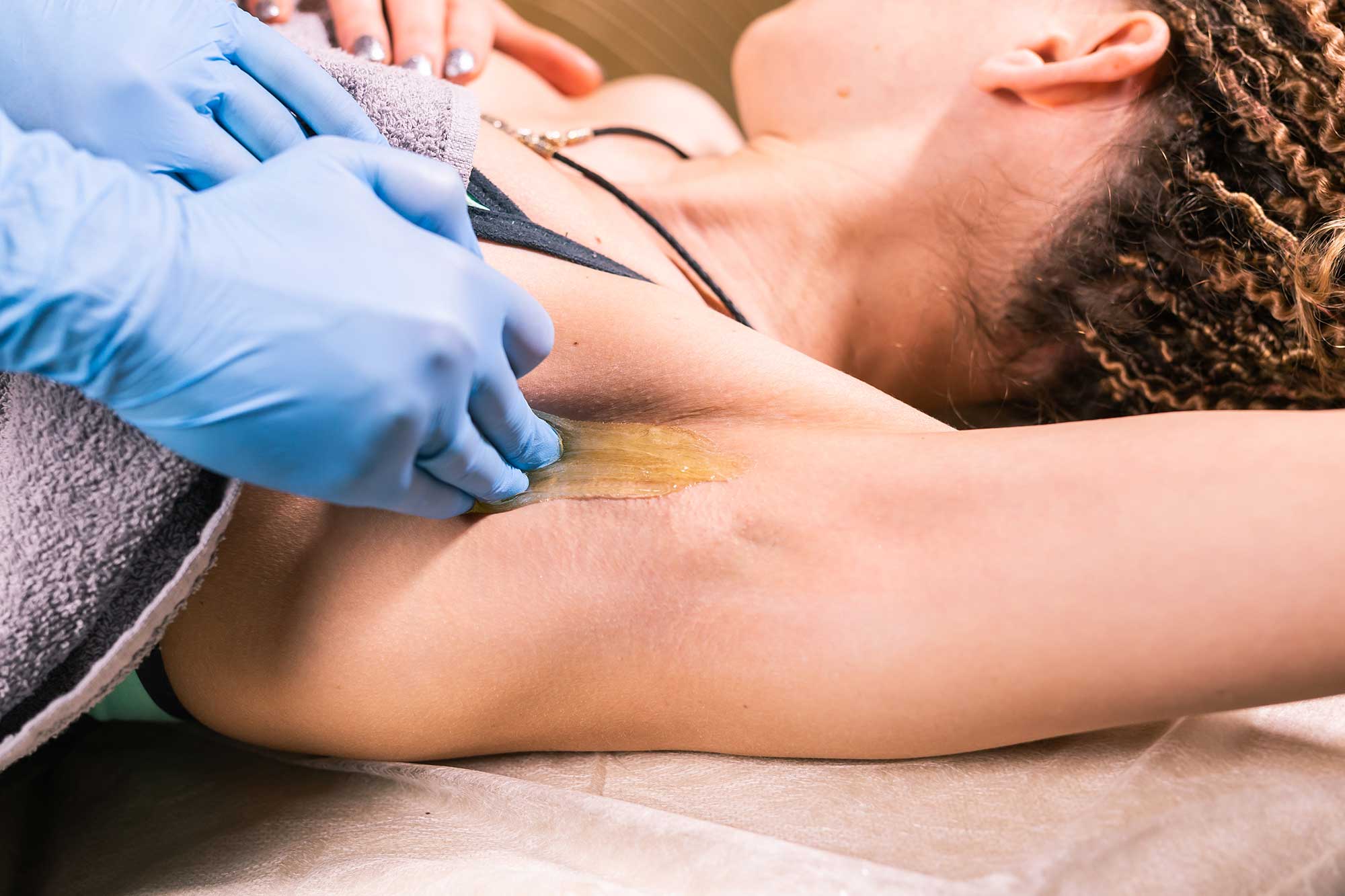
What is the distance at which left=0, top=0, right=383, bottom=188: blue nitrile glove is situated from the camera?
553mm

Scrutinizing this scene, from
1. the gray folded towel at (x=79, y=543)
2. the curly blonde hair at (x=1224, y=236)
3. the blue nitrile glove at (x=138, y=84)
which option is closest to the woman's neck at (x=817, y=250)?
the curly blonde hair at (x=1224, y=236)

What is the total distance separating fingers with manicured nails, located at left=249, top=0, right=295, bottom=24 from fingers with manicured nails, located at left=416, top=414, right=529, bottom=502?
661mm

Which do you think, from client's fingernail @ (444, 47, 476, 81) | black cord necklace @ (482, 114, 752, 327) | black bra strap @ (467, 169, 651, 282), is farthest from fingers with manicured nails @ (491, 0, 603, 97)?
black bra strap @ (467, 169, 651, 282)

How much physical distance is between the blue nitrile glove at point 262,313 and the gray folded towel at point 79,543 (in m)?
0.06

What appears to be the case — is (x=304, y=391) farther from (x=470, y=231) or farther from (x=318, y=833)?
(x=318, y=833)

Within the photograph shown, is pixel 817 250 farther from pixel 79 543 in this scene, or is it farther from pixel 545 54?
pixel 79 543

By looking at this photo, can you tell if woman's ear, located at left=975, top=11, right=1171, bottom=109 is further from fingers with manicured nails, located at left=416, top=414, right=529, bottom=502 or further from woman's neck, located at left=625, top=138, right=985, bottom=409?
fingers with manicured nails, located at left=416, top=414, right=529, bottom=502

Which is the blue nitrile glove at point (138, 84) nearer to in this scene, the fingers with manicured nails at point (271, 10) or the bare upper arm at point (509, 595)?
the bare upper arm at point (509, 595)

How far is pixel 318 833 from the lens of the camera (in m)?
0.65

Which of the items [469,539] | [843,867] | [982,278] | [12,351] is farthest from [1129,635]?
[12,351]

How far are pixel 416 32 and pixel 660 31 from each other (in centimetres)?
89

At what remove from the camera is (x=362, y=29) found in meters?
0.96

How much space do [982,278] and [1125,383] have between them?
7.0 inches

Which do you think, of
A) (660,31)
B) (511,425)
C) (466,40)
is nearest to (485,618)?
(511,425)
